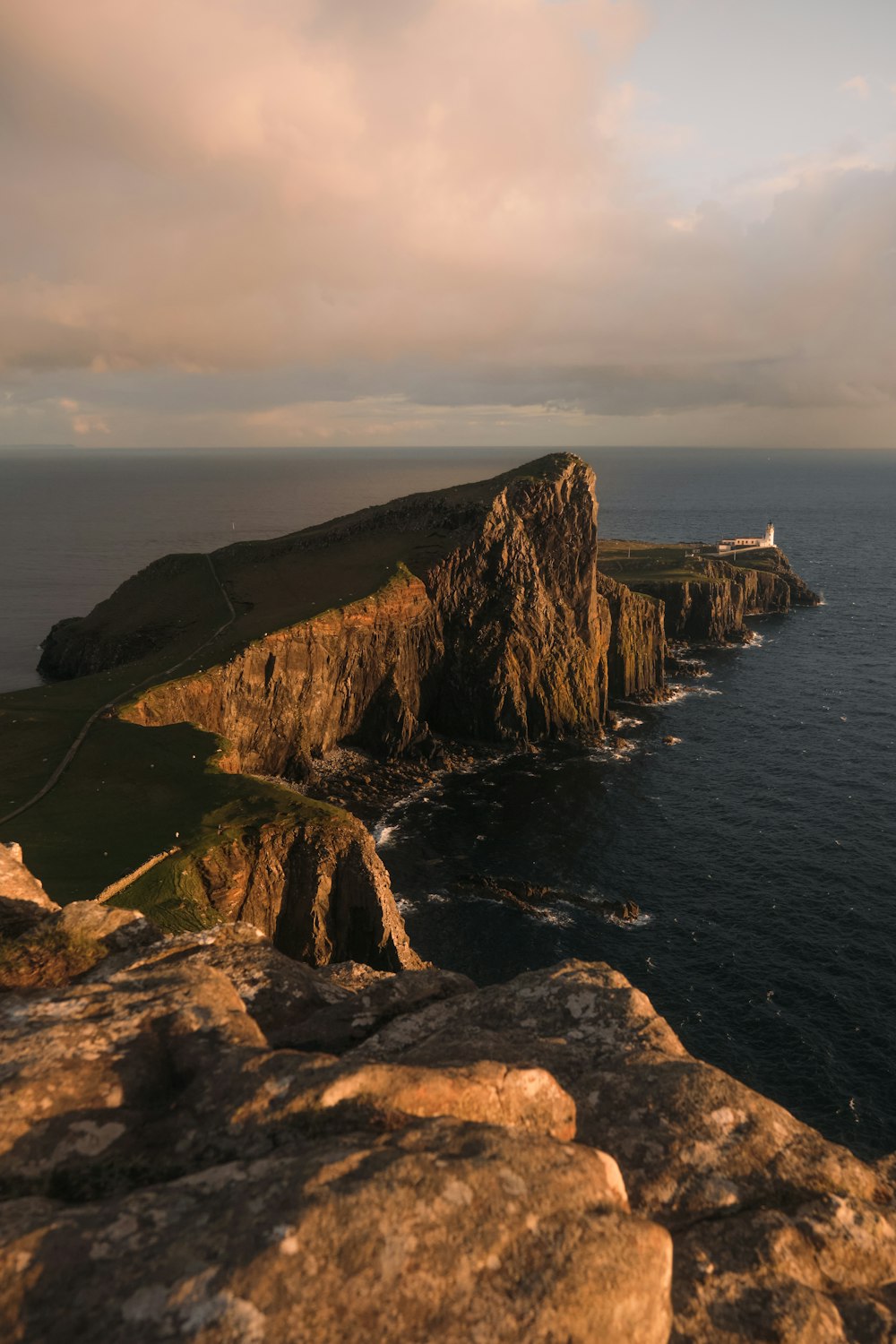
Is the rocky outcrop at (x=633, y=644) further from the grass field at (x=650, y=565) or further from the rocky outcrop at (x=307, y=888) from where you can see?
the rocky outcrop at (x=307, y=888)

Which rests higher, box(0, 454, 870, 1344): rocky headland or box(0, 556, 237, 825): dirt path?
box(0, 454, 870, 1344): rocky headland

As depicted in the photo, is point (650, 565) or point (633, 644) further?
point (650, 565)

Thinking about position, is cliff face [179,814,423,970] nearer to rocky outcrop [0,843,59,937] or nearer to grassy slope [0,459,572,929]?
grassy slope [0,459,572,929]

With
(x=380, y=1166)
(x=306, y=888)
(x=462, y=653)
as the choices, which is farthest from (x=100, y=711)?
(x=380, y=1166)

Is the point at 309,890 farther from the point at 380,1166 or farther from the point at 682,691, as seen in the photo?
the point at 682,691

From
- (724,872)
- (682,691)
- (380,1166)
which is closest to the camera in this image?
(380,1166)

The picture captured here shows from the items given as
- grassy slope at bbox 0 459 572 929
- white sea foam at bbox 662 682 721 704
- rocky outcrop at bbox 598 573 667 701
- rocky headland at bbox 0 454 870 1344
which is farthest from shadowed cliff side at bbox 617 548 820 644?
rocky headland at bbox 0 454 870 1344

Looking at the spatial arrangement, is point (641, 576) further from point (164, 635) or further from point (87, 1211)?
point (87, 1211)
